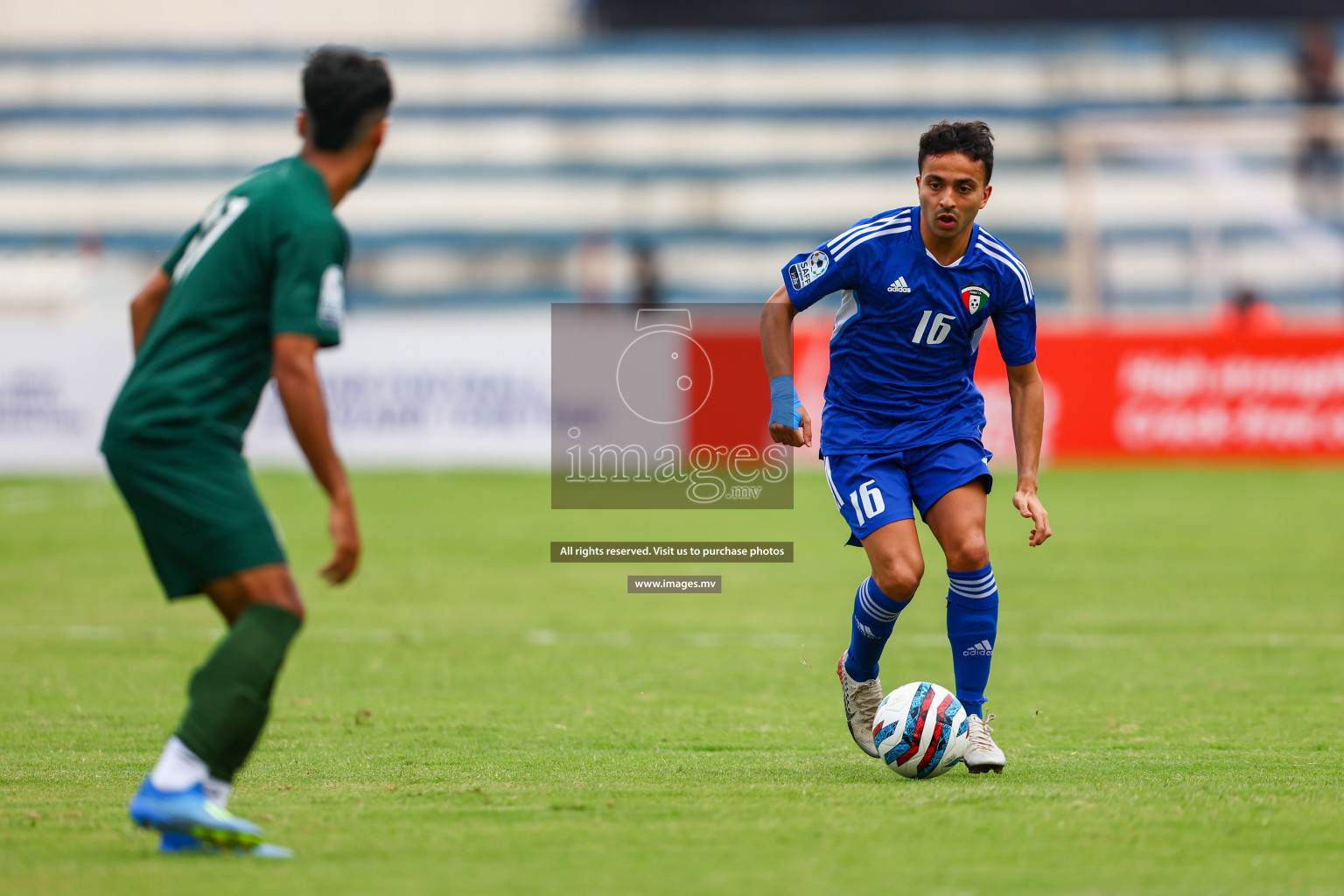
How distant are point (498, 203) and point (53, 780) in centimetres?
2986

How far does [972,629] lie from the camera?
6.11 m

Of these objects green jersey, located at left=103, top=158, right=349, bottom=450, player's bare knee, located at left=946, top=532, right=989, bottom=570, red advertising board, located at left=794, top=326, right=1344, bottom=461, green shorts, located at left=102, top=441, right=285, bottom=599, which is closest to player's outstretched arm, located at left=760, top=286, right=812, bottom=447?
player's bare knee, located at left=946, top=532, right=989, bottom=570

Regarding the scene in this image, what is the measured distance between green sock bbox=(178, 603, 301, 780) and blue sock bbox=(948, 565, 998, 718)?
2670 mm

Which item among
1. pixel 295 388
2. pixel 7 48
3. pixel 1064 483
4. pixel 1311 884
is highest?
pixel 7 48

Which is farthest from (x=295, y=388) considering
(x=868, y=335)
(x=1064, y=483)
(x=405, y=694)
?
(x=1064, y=483)

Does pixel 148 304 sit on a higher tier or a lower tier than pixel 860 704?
higher

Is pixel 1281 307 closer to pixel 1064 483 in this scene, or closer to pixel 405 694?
pixel 1064 483

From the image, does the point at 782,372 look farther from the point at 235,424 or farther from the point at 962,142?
the point at 235,424

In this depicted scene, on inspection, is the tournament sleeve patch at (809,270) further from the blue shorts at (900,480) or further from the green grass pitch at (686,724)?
the green grass pitch at (686,724)

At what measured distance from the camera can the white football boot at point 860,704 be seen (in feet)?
20.1

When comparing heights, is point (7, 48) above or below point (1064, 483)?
above

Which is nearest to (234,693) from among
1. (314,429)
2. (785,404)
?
(314,429)

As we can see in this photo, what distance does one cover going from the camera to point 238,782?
560cm

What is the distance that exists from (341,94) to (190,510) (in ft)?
3.91
